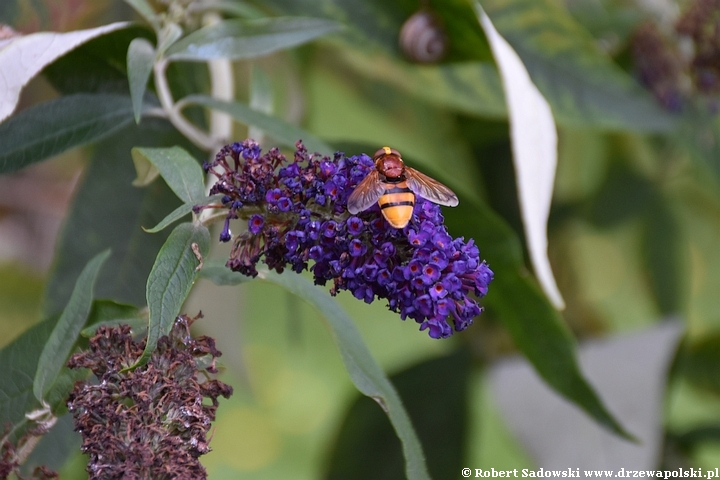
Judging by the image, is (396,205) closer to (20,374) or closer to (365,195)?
(365,195)

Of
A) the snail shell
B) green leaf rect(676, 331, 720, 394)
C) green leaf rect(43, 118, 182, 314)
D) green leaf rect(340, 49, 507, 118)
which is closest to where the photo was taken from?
green leaf rect(43, 118, 182, 314)

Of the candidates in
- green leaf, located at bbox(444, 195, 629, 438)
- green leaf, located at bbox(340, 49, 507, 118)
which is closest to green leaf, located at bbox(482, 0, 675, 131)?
green leaf, located at bbox(340, 49, 507, 118)

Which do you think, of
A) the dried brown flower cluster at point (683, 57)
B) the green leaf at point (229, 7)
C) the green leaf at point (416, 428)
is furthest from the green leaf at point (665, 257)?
the green leaf at point (229, 7)

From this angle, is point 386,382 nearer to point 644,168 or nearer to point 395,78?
point 395,78

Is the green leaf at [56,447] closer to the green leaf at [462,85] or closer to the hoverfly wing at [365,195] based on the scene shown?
the hoverfly wing at [365,195]

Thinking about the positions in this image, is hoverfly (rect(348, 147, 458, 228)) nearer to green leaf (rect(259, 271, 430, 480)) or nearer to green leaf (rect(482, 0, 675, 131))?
green leaf (rect(259, 271, 430, 480))
